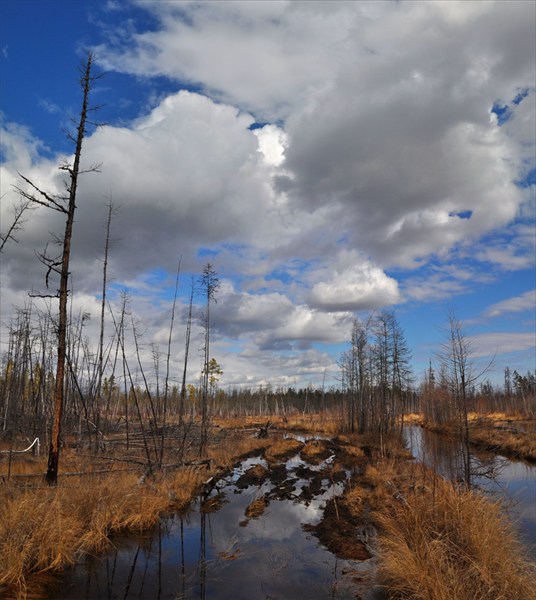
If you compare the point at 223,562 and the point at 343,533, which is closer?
the point at 223,562

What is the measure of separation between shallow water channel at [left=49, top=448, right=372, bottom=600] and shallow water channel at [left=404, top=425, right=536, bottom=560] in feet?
11.7

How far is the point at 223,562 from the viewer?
29.5ft

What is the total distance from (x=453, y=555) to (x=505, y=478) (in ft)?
48.9

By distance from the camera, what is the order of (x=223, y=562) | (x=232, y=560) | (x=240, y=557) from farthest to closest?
(x=240, y=557) → (x=232, y=560) → (x=223, y=562)

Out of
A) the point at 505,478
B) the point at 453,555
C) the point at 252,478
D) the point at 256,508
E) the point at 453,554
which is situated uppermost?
the point at 453,554

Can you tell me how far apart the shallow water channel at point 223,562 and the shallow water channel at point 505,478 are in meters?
3.56

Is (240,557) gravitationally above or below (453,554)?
below

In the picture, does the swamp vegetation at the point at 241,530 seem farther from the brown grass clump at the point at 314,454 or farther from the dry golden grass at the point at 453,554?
the brown grass clump at the point at 314,454

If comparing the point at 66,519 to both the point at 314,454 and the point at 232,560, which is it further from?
the point at 314,454

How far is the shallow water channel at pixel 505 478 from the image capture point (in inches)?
434

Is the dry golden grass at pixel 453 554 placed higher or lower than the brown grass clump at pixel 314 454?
higher

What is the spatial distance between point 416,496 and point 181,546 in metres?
5.27

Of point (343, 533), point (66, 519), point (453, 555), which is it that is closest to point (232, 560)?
point (343, 533)

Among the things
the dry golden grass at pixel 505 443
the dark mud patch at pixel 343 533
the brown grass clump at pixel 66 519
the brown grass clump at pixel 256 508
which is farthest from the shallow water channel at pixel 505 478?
the brown grass clump at pixel 66 519
